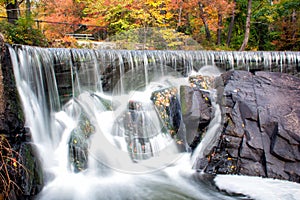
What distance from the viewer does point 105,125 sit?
23.1 feet

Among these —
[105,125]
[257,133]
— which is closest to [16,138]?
[105,125]

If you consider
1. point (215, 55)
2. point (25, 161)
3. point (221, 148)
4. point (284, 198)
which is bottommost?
point (284, 198)

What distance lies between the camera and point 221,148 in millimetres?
6508

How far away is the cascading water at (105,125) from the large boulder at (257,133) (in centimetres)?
38

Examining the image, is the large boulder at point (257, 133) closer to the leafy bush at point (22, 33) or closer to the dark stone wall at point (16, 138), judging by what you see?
the dark stone wall at point (16, 138)

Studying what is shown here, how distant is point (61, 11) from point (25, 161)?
14445mm

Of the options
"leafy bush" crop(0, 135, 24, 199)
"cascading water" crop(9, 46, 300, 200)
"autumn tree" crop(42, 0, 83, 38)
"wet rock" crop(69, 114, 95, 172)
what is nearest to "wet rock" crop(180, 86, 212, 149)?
"cascading water" crop(9, 46, 300, 200)

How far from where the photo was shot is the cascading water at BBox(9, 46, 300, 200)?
5.70 metres

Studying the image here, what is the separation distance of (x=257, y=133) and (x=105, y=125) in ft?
12.7

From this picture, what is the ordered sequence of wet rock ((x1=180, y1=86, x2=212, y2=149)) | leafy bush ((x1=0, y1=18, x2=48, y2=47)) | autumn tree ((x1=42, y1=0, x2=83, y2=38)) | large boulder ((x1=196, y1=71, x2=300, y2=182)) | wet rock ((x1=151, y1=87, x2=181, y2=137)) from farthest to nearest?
autumn tree ((x1=42, y1=0, x2=83, y2=38)) < leafy bush ((x1=0, y1=18, x2=48, y2=47)) < wet rock ((x1=151, y1=87, x2=181, y2=137)) < wet rock ((x1=180, y1=86, x2=212, y2=149)) < large boulder ((x1=196, y1=71, x2=300, y2=182))

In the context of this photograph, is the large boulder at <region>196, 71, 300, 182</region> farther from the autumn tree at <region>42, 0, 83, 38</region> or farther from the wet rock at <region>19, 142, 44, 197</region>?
the autumn tree at <region>42, 0, 83, 38</region>

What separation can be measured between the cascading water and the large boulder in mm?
375

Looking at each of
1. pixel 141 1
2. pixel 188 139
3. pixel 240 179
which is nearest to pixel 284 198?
pixel 240 179

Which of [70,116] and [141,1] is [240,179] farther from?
[141,1]
